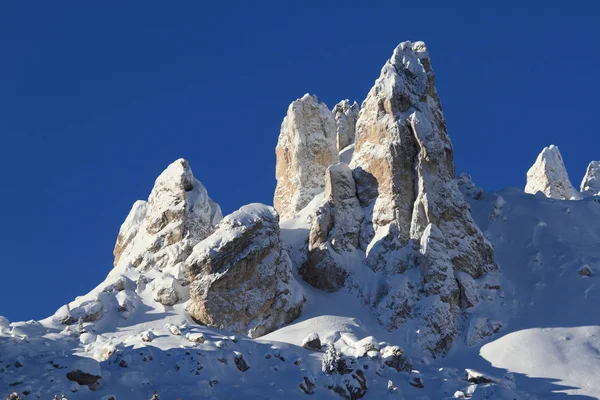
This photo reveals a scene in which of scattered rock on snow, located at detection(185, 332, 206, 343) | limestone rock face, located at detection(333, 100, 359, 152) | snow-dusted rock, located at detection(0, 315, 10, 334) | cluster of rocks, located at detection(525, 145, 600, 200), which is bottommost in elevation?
scattered rock on snow, located at detection(185, 332, 206, 343)

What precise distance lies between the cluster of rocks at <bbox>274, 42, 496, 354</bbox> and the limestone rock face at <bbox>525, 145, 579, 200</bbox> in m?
28.8

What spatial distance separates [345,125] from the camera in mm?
118188

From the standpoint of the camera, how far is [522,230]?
300 feet

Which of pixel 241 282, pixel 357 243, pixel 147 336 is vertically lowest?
pixel 147 336

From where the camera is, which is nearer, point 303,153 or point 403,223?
point 403,223

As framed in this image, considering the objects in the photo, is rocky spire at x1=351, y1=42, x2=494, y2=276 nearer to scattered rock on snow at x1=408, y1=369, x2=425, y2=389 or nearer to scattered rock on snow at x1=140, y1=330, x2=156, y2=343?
scattered rock on snow at x1=408, y1=369, x2=425, y2=389

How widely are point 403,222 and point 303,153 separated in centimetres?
2852

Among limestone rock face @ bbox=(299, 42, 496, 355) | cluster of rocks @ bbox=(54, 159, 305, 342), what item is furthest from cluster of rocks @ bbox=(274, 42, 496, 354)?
cluster of rocks @ bbox=(54, 159, 305, 342)

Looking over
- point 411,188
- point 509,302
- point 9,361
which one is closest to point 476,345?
point 509,302

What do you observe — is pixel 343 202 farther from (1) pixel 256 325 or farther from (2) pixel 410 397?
(2) pixel 410 397

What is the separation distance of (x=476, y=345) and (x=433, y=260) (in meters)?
9.22

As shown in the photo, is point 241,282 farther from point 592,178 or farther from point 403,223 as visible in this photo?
point 592,178

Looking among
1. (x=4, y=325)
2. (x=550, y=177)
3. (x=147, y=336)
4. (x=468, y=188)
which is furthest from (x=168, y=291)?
(x=550, y=177)

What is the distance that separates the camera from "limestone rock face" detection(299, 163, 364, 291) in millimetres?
80938
